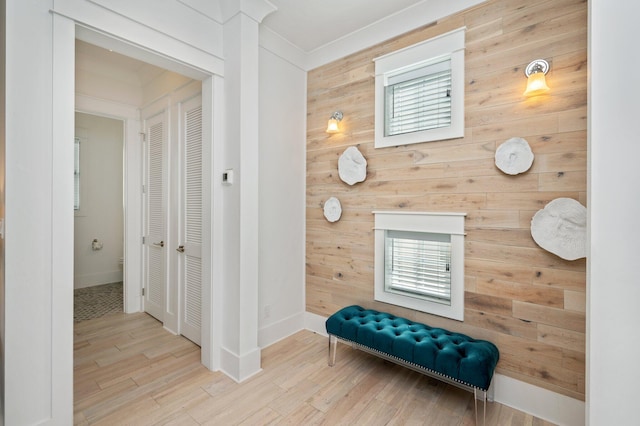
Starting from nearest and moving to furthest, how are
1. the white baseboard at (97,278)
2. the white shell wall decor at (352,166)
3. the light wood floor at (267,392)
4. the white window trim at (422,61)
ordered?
the light wood floor at (267,392) < the white window trim at (422,61) < the white shell wall decor at (352,166) < the white baseboard at (97,278)

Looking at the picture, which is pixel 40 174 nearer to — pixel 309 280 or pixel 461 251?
pixel 309 280

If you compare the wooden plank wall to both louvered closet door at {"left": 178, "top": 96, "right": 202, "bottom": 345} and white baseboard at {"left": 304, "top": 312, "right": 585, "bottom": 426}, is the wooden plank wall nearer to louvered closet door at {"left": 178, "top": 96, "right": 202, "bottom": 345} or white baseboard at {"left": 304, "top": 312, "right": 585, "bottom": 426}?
white baseboard at {"left": 304, "top": 312, "right": 585, "bottom": 426}

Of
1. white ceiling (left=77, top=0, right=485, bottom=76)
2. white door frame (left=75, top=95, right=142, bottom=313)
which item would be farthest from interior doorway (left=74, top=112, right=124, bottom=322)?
white ceiling (left=77, top=0, right=485, bottom=76)

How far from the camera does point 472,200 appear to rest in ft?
7.04

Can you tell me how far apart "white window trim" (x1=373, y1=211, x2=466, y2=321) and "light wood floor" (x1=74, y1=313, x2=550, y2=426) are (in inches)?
21.9

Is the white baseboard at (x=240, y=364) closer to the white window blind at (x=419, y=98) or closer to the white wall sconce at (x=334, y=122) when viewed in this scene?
the white wall sconce at (x=334, y=122)

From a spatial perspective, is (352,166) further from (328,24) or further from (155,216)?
(155,216)

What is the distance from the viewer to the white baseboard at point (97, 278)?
484cm

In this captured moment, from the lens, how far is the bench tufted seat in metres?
1.76

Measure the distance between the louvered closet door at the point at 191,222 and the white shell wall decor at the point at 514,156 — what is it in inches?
98.9

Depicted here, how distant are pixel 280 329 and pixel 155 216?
197 centimetres

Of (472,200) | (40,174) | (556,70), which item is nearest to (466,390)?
(472,200)

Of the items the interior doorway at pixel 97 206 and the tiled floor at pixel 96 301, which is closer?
the tiled floor at pixel 96 301

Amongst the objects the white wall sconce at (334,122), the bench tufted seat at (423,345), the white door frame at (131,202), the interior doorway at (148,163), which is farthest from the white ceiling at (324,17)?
the bench tufted seat at (423,345)
